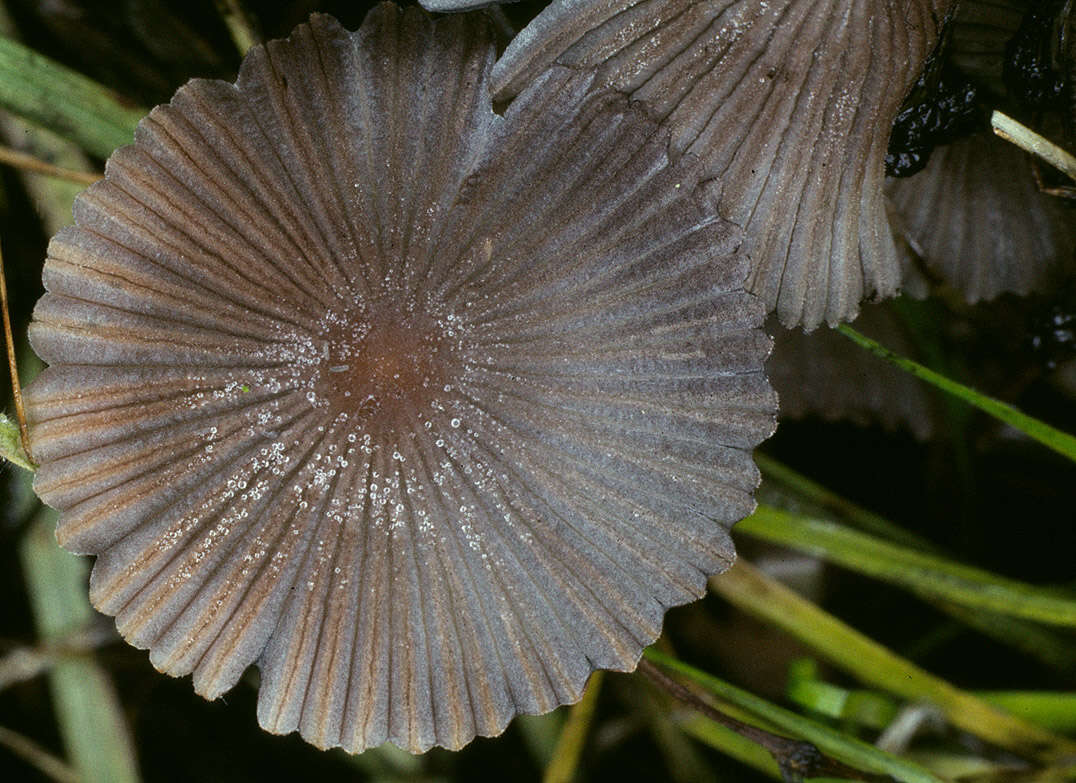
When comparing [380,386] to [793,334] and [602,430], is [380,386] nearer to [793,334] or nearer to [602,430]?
[602,430]

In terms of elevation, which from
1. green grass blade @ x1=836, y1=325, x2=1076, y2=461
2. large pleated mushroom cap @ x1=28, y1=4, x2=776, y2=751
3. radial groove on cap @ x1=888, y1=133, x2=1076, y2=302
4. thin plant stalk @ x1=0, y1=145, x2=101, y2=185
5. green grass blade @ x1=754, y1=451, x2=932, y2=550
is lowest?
green grass blade @ x1=754, y1=451, x2=932, y2=550

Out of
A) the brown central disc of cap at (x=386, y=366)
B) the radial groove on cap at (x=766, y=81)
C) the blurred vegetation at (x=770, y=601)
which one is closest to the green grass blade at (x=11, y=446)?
the blurred vegetation at (x=770, y=601)

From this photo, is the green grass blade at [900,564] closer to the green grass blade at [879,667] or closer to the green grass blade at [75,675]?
the green grass blade at [879,667]

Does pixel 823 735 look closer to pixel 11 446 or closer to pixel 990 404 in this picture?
pixel 990 404

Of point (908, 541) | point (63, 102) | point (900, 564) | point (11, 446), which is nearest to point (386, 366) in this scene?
point (11, 446)

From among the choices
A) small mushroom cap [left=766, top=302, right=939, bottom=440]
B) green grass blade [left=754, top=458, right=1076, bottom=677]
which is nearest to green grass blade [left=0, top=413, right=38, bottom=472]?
small mushroom cap [left=766, top=302, right=939, bottom=440]

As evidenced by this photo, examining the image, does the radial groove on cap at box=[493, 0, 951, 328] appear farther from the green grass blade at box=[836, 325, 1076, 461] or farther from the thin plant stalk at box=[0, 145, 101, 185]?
the thin plant stalk at box=[0, 145, 101, 185]
